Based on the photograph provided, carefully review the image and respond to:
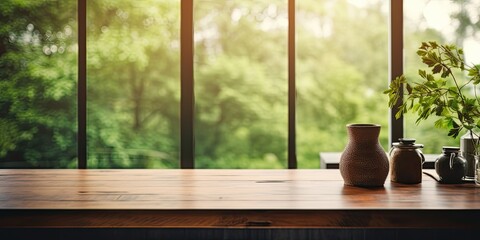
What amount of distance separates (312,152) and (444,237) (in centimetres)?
453

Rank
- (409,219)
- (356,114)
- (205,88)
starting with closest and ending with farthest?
(409,219) < (205,88) < (356,114)

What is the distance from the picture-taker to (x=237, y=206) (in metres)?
1.16

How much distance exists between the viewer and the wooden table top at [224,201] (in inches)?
43.9

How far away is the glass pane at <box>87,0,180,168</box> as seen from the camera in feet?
13.3

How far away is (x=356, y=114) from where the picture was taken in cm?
583

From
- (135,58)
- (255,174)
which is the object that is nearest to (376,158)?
(255,174)

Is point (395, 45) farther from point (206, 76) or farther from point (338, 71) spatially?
point (338, 71)

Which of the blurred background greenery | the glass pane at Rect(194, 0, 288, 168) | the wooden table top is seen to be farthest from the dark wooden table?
the glass pane at Rect(194, 0, 288, 168)

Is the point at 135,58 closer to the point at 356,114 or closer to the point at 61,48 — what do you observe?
the point at 61,48

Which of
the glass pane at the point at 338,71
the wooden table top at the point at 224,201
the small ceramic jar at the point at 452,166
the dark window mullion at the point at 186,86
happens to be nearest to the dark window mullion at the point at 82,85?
the dark window mullion at the point at 186,86

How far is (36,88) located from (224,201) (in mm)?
2782

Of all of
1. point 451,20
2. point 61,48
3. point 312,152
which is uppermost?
point 451,20

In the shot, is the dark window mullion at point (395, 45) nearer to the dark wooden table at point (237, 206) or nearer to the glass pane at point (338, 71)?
the dark wooden table at point (237, 206)

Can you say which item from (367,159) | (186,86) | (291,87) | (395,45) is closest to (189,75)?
(186,86)
